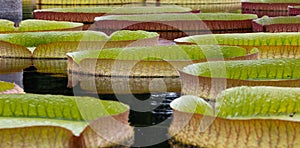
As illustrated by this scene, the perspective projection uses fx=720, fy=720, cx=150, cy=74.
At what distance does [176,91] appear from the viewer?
10227 mm

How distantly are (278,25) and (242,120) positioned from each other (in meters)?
11.2

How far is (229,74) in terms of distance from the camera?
9500 mm

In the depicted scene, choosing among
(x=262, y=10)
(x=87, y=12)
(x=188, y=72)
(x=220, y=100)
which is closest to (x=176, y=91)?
(x=188, y=72)

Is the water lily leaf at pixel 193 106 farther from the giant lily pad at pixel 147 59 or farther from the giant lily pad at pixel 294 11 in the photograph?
the giant lily pad at pixel 294 11

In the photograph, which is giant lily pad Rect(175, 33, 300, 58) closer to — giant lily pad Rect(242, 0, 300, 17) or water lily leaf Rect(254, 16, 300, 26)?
water lily leaf Rect(254, 16, 300, 26)

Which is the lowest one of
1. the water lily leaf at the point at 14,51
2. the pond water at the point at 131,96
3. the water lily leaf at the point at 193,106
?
the pond water at the point at 131,96

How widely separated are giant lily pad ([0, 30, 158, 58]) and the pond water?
44cm

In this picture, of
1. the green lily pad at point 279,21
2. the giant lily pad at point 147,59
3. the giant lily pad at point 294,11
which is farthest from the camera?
the giant lily pad at point 294,11

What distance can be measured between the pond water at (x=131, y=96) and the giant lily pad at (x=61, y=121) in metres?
0.44

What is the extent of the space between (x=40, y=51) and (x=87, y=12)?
902 centimetres

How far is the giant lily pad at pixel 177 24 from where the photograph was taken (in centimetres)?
1944

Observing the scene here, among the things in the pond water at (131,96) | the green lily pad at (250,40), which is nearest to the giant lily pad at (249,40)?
the green lily pad at (250,40)

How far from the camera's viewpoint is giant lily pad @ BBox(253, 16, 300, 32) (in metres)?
17.3

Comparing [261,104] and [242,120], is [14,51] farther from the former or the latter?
[242,120]
